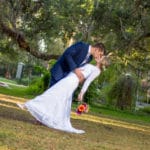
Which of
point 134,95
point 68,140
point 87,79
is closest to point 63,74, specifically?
point 87,79

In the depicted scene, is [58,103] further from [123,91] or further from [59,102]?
[123,91]

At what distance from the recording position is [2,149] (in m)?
6.56

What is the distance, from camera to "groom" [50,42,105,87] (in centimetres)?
1059

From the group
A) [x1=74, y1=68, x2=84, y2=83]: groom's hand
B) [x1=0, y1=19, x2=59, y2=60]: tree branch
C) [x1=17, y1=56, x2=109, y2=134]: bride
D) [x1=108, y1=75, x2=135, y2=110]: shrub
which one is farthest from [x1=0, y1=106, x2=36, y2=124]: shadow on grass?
[x1=108, y1=75, x2=135, y2=110]: shrub

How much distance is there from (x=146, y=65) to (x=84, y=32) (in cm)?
741

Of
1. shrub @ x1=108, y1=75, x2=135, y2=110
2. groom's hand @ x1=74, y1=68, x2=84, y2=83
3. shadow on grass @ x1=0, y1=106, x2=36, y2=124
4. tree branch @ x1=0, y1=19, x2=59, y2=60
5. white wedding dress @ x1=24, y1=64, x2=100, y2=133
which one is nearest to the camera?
white wedding dress @ x1=24, y1=64, x2=100, y2=133

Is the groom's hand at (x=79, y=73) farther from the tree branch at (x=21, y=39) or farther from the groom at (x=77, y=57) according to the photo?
the tree branch at (x=21, y=39)

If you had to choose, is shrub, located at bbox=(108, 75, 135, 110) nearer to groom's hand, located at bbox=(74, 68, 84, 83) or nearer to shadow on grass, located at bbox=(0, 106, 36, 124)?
shadow on grass, located at bbox=(0, 106, 36, 124)

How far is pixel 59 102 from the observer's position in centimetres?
1060

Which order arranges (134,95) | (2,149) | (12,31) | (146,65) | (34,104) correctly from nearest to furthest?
(2,149)
(34,104)
(12,31)
(146,65)
(134,95)

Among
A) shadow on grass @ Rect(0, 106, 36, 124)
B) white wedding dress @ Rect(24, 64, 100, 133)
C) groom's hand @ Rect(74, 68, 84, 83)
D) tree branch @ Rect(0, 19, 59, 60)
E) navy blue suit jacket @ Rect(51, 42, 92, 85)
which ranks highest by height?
tree branch @ Rect(0, 19, 59, 60)

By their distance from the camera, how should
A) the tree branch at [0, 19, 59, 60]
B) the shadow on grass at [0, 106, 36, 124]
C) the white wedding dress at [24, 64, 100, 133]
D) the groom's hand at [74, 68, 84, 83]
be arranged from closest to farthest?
1. the white wedding dress at [24, 64, 100, 133]
2. the groom's hand at [74, 68, 84, 83]
3. the shadow on grass at [0, 106, 36, 124]
4. the tree branch at [0, 19, 59, 60]

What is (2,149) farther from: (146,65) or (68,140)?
(146,65)

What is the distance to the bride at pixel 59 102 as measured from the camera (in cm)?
1051
